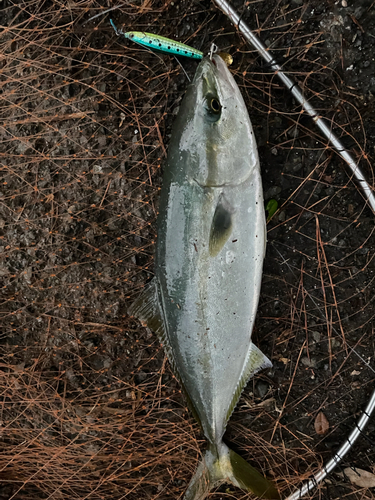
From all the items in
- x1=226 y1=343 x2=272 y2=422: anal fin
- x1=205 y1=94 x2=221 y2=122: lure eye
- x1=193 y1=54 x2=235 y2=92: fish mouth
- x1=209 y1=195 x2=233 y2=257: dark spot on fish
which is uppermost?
x1=193 y1=54 x2=235 y2=92: fish mouth

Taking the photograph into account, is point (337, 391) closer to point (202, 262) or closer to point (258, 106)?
point (202, 262)

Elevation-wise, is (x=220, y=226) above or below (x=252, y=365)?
above

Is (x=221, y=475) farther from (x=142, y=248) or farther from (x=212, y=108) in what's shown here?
(x=212, y=108)

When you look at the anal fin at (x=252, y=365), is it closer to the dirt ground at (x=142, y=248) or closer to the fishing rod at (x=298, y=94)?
the dirt ground at (x=142, y=248)

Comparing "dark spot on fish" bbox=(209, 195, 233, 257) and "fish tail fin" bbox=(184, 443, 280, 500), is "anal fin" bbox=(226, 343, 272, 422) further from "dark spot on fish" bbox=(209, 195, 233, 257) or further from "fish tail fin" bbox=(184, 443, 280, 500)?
"dark spot on fish" bbox=(209, 195, 233, 257)

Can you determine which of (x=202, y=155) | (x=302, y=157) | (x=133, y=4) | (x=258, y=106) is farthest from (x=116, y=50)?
(x=302, y=157)

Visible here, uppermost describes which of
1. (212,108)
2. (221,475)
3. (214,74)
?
(214,74)

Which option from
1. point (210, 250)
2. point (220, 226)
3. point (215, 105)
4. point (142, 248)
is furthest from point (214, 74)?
point (142, 248)

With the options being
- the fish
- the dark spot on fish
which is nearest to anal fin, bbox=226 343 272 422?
the fish
